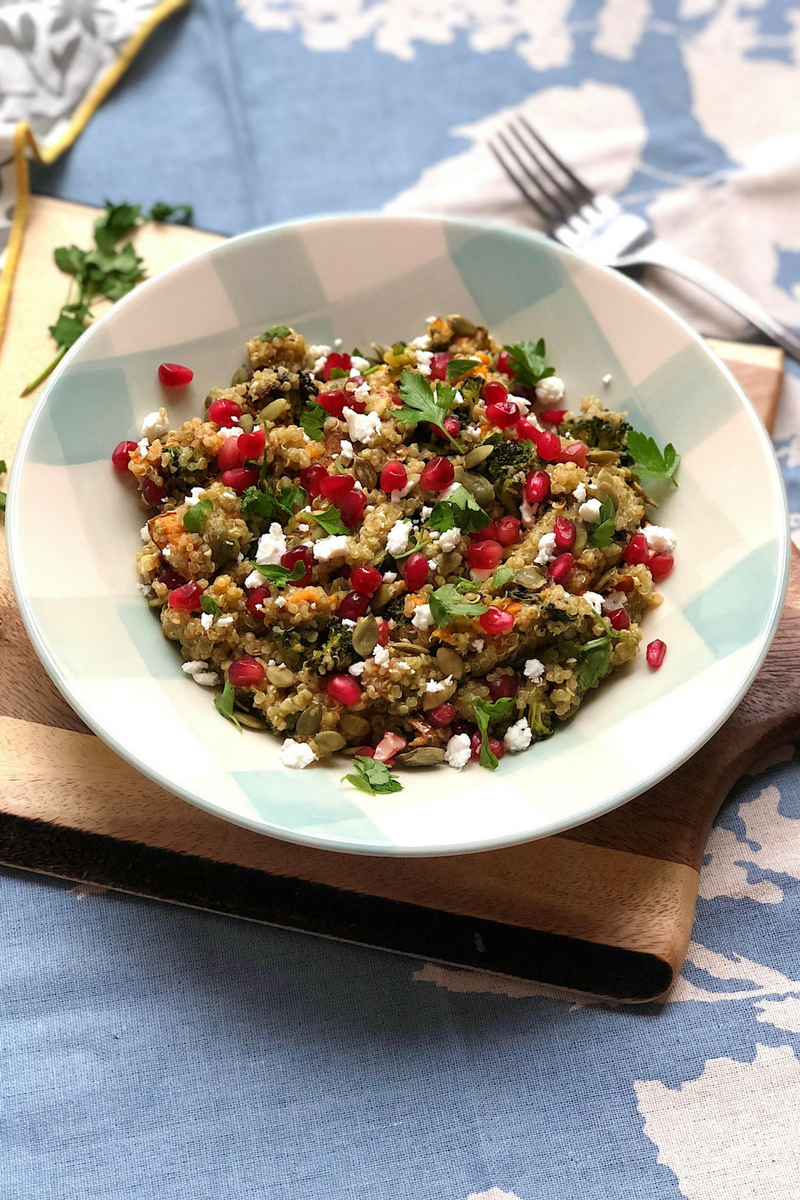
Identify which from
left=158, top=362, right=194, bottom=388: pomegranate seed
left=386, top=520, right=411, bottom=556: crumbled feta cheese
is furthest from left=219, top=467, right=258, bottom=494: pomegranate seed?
left=386, top=520, right=411, bottom=556: crumbled feta cheese

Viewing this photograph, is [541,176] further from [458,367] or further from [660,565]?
[660,565]

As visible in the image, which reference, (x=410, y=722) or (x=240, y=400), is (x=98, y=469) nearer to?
(x=240, y=400)

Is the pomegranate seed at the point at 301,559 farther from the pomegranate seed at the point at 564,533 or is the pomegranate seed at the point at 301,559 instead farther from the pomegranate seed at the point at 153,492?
the pomegranate seed at the point at 564,533

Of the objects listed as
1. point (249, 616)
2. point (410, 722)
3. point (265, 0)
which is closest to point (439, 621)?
point (410, 722)

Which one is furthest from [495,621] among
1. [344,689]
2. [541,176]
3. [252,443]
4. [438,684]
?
[541,176]

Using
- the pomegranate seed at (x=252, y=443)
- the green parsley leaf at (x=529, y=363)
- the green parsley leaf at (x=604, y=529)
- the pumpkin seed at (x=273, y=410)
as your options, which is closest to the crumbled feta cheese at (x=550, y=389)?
the green parsley leaf at (x=529, y=363)

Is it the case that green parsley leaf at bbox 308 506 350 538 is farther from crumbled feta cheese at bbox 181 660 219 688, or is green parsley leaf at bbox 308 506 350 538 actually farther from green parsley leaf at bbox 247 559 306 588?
crumbled feta cheese at bbox 181 660 219 688
